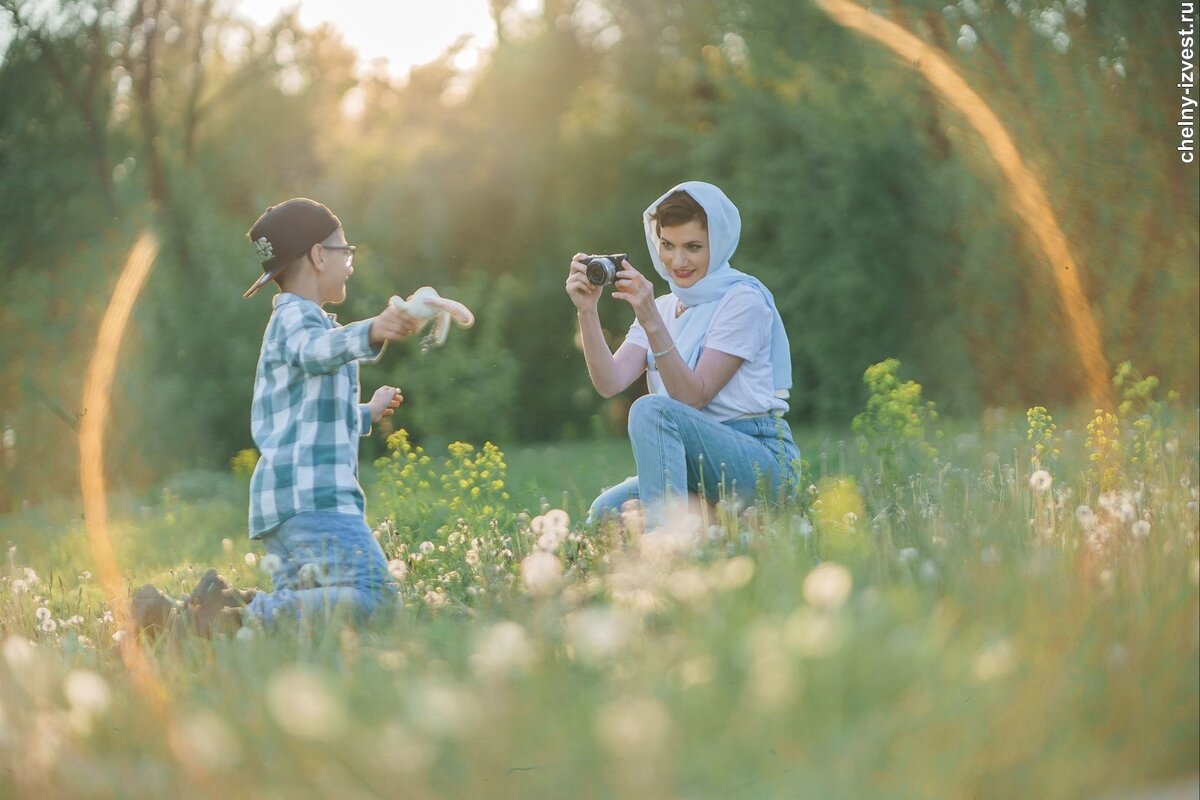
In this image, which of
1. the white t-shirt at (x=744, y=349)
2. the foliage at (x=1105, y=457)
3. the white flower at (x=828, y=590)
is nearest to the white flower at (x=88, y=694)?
the white flower at (x=828, y=590)

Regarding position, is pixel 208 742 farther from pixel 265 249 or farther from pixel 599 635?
pixel 265 249

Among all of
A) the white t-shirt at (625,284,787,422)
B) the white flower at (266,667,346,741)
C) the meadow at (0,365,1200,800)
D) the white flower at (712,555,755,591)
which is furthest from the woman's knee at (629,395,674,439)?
the white flower at (266,667,346,741)

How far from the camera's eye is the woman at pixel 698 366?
4.70 m

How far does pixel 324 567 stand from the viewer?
13.3 feet

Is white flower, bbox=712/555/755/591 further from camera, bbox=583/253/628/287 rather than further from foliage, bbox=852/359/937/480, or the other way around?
Answer: foliage, bbox=852/359/937/480

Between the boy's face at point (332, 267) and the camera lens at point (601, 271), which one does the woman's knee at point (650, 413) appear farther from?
the boy's face at point (332, 267)

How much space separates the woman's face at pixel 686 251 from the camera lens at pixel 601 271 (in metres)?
0.41

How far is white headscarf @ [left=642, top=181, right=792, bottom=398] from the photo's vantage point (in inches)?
201

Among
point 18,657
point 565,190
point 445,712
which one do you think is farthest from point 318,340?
point 565,190

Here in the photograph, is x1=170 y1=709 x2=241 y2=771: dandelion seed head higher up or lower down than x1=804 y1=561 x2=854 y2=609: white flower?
lower down

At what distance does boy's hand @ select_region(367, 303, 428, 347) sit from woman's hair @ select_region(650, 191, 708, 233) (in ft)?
5.02

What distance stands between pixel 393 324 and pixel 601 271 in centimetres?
117

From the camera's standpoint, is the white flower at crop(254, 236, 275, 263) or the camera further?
the camera

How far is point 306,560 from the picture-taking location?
13.8ft
